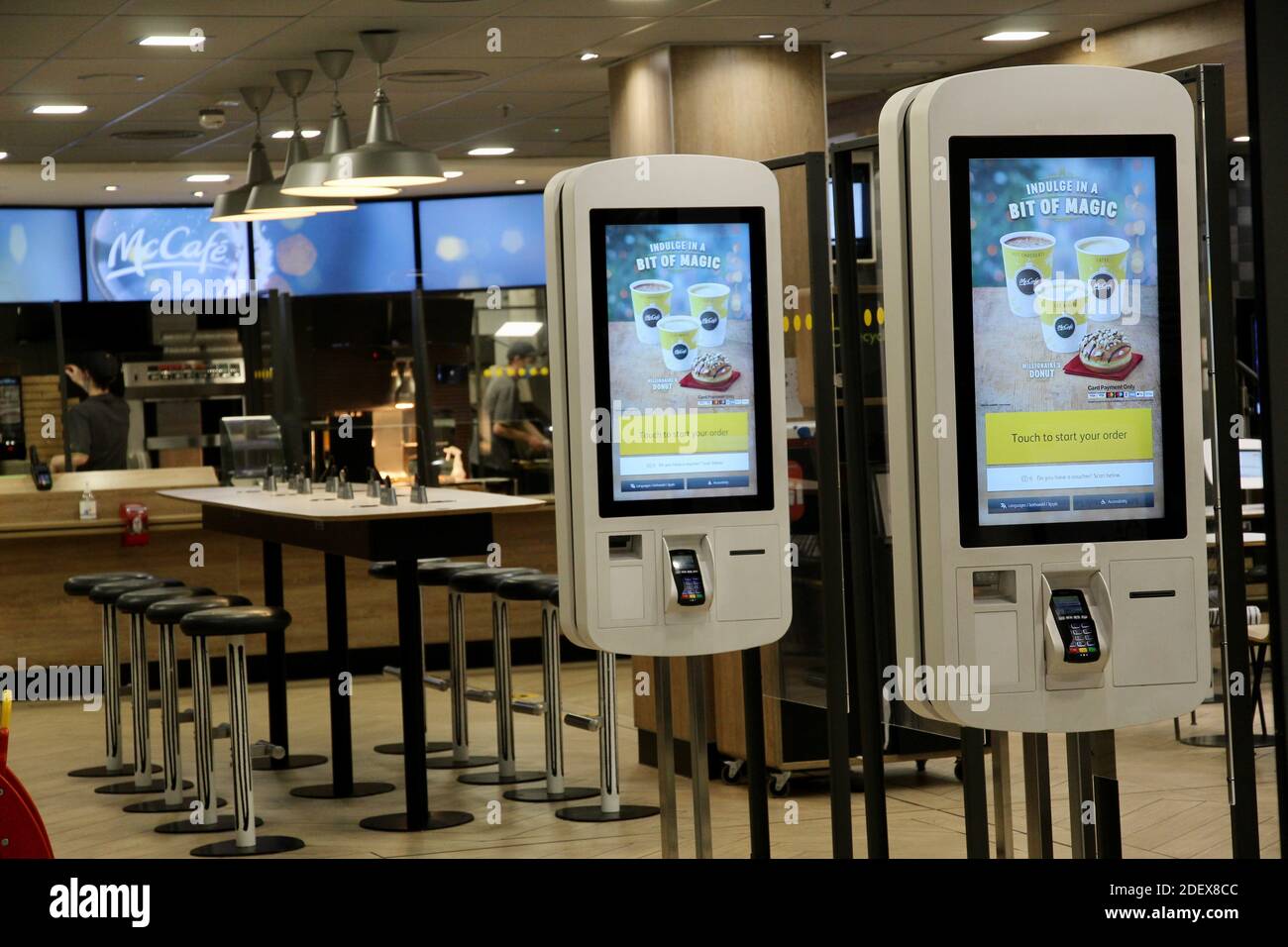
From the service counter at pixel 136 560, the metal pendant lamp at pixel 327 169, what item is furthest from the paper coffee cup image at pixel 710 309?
the service counter at pixel 136 560

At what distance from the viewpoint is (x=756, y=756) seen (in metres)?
4.43

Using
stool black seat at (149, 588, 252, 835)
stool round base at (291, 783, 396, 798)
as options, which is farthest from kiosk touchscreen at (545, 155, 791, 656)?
stool round base at (291, 783, 396, 798)

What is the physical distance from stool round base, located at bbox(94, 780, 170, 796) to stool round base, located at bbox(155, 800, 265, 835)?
0.69m

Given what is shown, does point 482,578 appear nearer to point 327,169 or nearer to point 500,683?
point 500,683

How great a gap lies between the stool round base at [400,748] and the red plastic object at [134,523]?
2.15 meters

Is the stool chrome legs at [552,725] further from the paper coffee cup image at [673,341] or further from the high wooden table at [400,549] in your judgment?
the paper coffee cup image at [673,341]

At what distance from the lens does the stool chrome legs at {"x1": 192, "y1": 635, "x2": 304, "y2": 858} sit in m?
5.81

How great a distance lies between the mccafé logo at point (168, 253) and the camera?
1392 centimetres

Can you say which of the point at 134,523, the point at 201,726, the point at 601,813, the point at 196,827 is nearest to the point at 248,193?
the point at 134,523

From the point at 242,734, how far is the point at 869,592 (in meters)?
2.68

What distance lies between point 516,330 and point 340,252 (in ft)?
10.8

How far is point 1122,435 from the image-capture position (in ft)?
10.3

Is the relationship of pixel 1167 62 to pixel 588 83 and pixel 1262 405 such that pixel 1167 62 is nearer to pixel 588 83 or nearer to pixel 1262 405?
pixel 588 83
